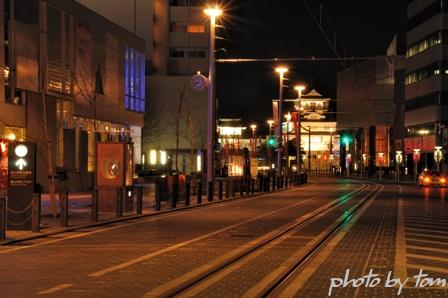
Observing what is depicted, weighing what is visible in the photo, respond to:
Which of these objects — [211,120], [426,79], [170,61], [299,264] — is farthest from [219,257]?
[426,79]

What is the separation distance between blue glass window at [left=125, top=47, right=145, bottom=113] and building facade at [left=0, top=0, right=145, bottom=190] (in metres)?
0.41

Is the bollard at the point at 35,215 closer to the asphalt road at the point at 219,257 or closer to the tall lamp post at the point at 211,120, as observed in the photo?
the asphalt road at the point at 219,257

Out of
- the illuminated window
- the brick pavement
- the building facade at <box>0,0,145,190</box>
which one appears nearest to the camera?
the brick pavement

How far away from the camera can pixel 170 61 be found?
96.1 meters

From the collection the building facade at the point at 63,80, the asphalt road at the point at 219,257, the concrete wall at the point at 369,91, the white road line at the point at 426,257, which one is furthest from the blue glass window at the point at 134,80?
the concrete wall at the point at 369,91

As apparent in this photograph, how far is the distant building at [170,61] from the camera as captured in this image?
8975 centimetres

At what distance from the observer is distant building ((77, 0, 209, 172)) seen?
294 feet

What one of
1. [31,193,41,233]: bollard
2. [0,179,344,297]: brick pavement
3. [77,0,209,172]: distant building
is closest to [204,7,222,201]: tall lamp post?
[0,179,344,297]: brick pavement

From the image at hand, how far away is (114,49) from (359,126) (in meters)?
84.9

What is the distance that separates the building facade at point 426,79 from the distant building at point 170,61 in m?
27.3

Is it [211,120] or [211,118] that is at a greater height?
[211,118]

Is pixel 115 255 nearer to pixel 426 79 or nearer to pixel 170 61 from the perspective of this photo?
pixel 170 61

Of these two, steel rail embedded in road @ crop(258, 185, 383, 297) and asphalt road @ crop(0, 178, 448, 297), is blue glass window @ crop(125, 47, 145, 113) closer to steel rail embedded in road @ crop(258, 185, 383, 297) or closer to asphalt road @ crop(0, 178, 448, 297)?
asphalt road @ crop(0, 178, 448, 297)

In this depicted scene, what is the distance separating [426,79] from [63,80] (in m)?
66.3
